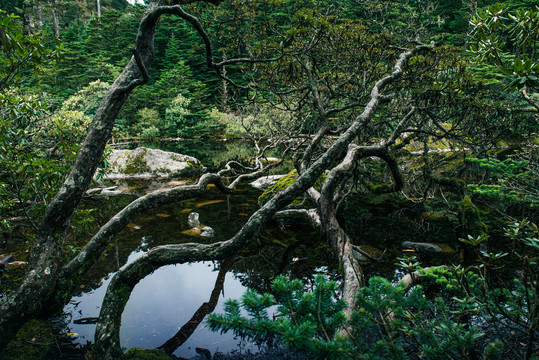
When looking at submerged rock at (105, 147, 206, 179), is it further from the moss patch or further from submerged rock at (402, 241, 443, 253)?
submerged rock at (402, 241, 443, 253)

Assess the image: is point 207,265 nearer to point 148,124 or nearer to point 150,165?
Answer: point 150,165

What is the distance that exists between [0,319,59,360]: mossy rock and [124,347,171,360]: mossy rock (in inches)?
31.4

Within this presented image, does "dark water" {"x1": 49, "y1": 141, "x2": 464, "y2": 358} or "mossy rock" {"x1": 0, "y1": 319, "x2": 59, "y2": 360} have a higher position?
"mossy rock" {"x1": 0, "y1": 319, "x2": 59, "y2": 360}

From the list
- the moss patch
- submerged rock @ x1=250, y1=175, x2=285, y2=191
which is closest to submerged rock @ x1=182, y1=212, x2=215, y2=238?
submerged rock @ x1=250, y1=175, x2=285, y2=191

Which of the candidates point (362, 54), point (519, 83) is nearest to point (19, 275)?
point (519, 83)

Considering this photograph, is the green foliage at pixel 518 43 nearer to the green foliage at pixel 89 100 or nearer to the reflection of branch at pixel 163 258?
the reflection of branch at pixel 163 258

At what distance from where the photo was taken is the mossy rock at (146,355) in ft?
9.81

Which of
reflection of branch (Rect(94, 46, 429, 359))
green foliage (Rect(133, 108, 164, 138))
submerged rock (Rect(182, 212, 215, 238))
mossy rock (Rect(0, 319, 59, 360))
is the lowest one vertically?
submerged rock (Rect(182, 212, 215, 238))

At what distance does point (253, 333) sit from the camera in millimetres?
1525

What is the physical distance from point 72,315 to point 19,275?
1.74 m

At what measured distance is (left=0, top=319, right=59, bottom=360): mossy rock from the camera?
9.53ft

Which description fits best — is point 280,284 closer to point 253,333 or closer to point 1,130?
point 253,333

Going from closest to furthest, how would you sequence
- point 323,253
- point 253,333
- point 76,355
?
1. point 253,333
2. point 76,355
3. point 323,253

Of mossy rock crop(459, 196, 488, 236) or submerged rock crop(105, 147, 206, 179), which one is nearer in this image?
mossy rock crop(459, 196, 488, 236)
